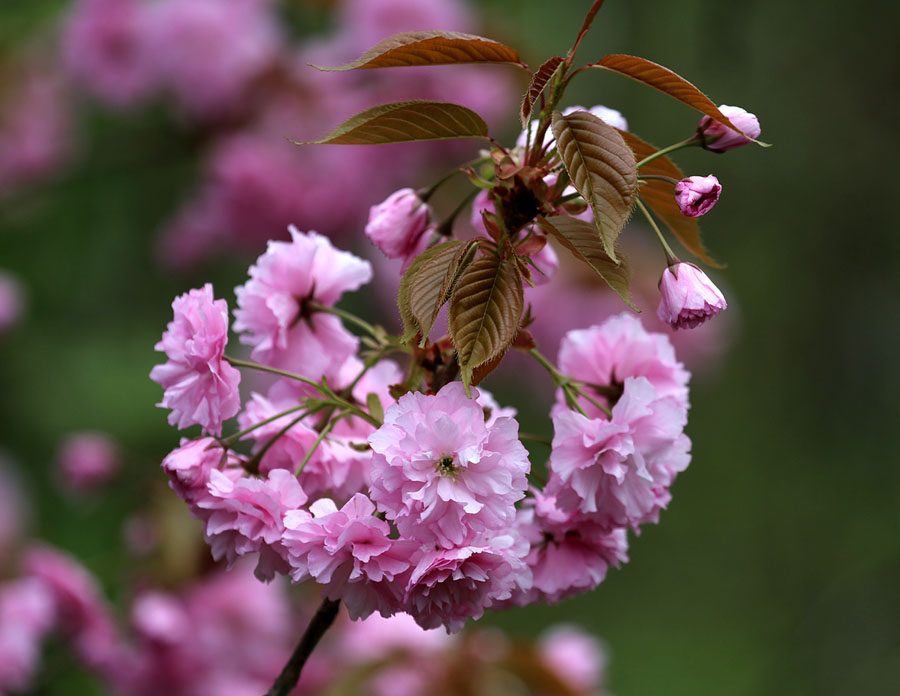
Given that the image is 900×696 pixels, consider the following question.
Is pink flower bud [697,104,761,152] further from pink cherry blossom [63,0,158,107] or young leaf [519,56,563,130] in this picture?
pink cherry blossom [63,0,158,107]

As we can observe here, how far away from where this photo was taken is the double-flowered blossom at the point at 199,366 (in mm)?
753

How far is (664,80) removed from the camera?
0.71 meters

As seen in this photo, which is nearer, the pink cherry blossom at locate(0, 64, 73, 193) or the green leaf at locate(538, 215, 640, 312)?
the green leaf at locate(538, 215, 640, 312)

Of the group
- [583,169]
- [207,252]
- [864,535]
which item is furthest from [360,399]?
[864,535]

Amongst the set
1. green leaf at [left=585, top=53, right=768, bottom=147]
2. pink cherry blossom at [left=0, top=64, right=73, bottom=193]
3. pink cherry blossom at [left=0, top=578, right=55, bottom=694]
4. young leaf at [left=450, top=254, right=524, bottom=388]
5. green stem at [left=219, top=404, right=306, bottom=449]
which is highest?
green leaf at [left=585, top=53, right=768, bottom=147]

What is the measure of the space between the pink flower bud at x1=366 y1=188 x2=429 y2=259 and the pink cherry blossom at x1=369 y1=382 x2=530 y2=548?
0.21m

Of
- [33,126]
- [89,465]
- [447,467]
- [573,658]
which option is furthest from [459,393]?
[33,126]

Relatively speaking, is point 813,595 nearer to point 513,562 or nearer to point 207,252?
point 207,252

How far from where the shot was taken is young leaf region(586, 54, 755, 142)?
0.71m

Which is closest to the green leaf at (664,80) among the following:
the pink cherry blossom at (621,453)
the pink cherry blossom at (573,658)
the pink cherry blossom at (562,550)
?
the pink cherry blossom at (621,453)

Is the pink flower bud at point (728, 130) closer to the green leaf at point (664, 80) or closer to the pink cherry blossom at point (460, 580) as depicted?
the green leaf at point (664, 80)

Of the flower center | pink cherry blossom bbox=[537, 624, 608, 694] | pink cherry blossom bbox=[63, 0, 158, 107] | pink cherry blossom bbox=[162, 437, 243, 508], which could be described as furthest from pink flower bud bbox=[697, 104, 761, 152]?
pink cherry blossom bbox=[63, 0, 158, 107]

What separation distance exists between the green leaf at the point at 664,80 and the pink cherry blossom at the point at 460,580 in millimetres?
345

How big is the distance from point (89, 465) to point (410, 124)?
1331 mm
